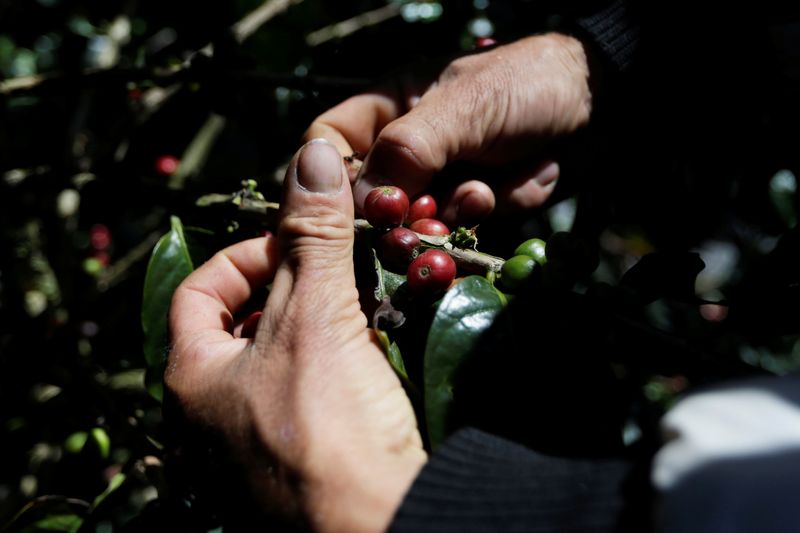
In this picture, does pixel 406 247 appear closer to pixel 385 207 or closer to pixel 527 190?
pixel 385 207

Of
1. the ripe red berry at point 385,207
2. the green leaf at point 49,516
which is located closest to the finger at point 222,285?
the ripe red berry at point 385,207

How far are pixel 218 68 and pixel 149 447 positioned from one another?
125 cm

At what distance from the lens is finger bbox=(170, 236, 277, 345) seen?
A: 58.9 inches

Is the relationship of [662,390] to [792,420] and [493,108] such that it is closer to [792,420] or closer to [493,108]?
[493,108]

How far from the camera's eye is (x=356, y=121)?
192 centimetres

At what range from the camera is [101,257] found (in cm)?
315

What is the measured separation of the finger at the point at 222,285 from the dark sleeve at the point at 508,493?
2.29 feet

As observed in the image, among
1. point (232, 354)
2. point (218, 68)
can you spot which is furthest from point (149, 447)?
point (218, 68)

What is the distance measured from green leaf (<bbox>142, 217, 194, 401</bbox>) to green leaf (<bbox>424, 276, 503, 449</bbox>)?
822 mm

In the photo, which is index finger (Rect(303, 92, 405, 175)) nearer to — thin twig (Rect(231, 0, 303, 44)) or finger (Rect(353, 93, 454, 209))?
finger (Rect(353, 93, 454, 209))

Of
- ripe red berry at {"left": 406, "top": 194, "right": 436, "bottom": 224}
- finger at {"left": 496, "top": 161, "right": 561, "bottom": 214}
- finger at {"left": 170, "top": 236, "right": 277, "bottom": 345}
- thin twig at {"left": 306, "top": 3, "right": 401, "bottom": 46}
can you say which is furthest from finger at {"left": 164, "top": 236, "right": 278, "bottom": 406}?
thin twig at {"left": 306, "top": 3, "right": 401, "bottom": 46}

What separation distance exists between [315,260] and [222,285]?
1.38ft

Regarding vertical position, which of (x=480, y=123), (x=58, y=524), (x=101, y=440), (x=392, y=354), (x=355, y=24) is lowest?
(x=58, y=524)

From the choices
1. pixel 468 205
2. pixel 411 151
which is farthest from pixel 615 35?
pixel 411 151
